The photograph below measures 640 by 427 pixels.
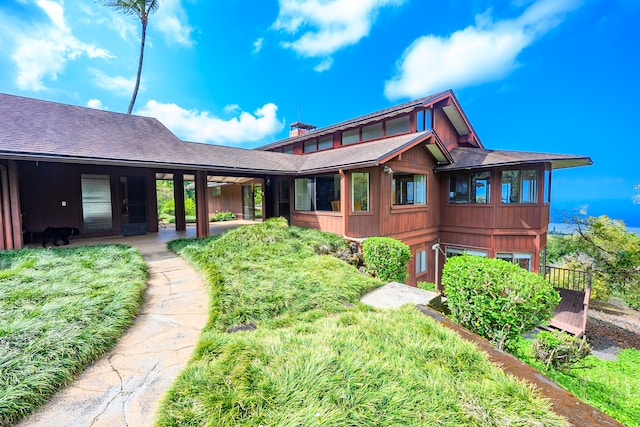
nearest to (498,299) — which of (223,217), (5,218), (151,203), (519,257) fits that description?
(519,257)

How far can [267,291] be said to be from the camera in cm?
454

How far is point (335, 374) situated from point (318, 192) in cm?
880

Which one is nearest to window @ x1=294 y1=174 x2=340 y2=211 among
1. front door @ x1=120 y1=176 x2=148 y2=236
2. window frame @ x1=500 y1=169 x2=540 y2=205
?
window frame @ x1=500 y1=169 x2=540 y2=205

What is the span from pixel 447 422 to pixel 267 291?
322cm

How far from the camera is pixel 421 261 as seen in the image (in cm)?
1070

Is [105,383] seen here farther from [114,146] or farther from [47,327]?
[114,146]

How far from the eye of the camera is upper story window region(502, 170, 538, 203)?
31.1 ft

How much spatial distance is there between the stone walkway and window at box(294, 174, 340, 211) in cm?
655

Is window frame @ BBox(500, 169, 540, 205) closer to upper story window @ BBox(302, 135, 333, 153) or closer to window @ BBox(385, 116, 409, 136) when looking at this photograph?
window @ BBox(385, 116, 409, 136)

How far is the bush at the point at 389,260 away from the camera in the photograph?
707cm

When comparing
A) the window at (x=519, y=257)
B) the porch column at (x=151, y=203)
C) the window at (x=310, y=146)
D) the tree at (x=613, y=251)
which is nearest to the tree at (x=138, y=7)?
the porch column at (x=151, y=203)

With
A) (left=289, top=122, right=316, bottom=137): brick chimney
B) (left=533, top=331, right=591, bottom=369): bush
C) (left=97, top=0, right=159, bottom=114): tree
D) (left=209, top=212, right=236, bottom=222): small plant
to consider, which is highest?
(left=97, top=0, right=159, bottom=114): tree

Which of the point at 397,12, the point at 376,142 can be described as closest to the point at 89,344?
the point at 376,142

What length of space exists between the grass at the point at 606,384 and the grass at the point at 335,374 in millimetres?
2865
